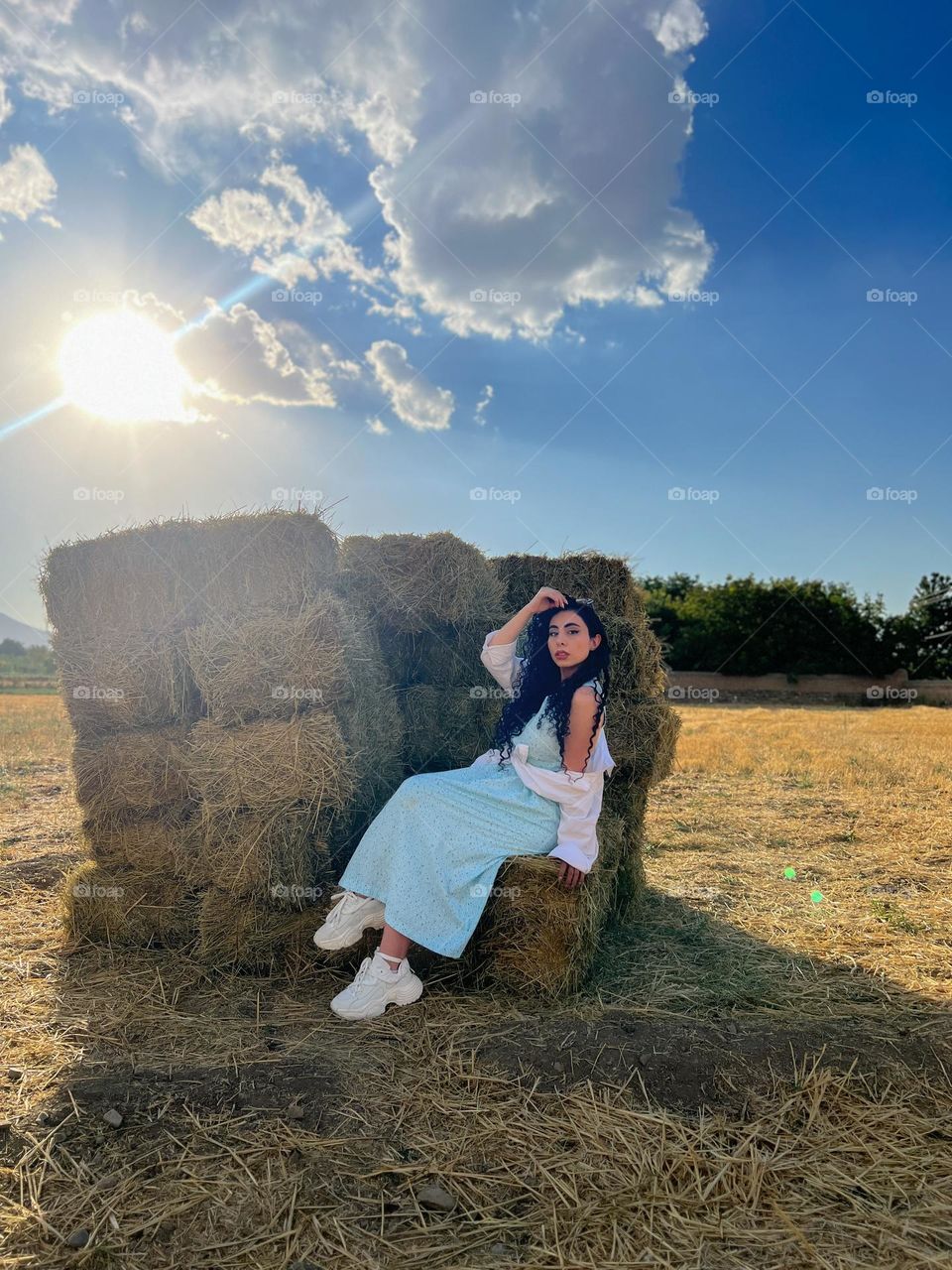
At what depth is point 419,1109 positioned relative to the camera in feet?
11.2

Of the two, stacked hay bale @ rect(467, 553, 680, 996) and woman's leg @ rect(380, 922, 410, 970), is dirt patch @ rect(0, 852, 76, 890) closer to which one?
woman's leg @ rect(380, 922, 410, 970)

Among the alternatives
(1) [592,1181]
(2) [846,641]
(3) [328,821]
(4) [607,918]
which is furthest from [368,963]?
(2) [846,641]

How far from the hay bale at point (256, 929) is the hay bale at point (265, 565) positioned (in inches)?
65.4

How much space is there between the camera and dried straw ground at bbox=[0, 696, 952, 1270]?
2.77 metres

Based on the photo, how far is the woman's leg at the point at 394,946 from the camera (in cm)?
432

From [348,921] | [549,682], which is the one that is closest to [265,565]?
[549,682]

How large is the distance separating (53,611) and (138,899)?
1990 mm

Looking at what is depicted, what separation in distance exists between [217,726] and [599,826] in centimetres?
239

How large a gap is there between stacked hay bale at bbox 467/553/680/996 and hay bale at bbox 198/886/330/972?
3.30 feet

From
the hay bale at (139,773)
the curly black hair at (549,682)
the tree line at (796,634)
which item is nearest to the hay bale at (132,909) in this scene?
the hay bale at (139,773)

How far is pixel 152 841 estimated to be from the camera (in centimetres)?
545

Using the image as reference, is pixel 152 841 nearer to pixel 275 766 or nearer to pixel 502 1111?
pixel 275 766

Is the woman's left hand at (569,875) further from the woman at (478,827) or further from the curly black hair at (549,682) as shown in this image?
the curly black hair at (549,682)

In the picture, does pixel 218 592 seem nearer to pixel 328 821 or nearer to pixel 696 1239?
pixel 328 821
